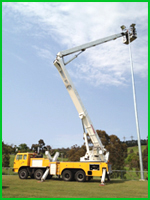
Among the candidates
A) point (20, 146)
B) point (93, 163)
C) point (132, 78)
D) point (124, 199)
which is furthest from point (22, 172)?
point (20, 146)

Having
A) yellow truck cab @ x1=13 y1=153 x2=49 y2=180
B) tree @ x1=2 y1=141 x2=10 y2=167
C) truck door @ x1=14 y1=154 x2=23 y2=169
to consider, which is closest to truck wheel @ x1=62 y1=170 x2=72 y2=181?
yellow truck cab @ x1=13 y1=153 x2=49 y2=180

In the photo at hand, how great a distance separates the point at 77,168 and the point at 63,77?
801cm

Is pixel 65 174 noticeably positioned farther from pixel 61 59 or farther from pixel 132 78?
pixel 132 78

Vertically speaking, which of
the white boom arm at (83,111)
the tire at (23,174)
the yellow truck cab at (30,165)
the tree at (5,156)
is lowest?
the tree at (5,156)

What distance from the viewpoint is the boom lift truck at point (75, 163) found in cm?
1638

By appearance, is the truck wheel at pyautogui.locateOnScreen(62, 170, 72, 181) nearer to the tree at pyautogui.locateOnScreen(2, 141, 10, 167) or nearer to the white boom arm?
the white boom arm

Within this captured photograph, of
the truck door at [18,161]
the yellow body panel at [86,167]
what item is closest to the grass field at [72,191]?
the yellow body panel at [86,167]

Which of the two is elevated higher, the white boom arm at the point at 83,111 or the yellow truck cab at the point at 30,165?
the white boom arm at the point at 83,111

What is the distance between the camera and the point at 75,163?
55.4ft

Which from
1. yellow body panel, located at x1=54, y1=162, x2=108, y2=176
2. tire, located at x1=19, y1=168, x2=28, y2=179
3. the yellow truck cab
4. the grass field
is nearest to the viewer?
the grass field

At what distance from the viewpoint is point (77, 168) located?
16.7 m

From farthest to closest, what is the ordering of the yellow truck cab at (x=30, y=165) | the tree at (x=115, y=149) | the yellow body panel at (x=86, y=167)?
the tree at (x=115, y=149) < the yellow truck cab at (x=30, y=165) < the yellow body panel at (x=86, y=167)

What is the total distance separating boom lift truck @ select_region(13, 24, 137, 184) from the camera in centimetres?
1638

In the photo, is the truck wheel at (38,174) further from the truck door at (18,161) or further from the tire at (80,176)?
the tire at (80,176)
